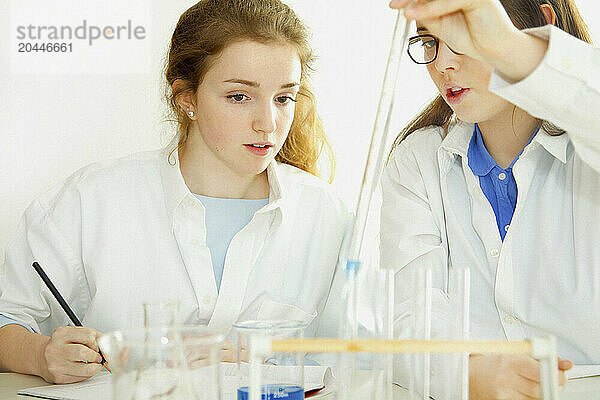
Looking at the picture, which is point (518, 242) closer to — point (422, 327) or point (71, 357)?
point (422, 327)

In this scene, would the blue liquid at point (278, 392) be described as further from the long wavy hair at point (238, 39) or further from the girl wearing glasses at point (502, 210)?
the long wavy hair at point (238, 39)

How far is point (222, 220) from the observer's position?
4.96 feet

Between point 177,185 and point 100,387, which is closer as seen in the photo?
point 100,387

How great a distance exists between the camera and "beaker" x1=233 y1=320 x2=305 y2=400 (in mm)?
792

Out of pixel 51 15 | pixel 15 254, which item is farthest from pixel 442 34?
pixel 51 15

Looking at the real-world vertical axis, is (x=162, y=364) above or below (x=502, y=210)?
below

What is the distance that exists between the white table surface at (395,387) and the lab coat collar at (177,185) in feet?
1.37

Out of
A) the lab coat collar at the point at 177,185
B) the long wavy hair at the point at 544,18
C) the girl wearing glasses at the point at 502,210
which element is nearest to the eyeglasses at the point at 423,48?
the girl wearing glasses at the point at 502,210

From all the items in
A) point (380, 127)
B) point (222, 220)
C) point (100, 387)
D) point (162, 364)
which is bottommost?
point (100, 387)

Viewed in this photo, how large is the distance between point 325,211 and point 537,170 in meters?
0.46

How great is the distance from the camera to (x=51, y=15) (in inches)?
93.8

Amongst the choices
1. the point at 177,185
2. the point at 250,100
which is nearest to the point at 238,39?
the point at 250,100

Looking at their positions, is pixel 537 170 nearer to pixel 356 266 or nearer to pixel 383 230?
pixel 383 230

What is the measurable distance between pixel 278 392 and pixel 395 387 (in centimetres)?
19
